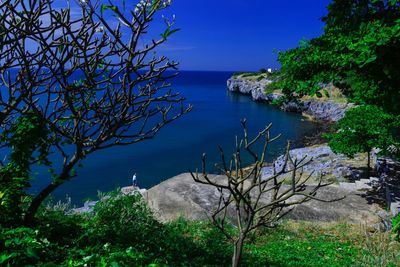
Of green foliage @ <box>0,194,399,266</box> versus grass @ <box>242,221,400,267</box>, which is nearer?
green foliage @ <box>0,194,399,266</box>

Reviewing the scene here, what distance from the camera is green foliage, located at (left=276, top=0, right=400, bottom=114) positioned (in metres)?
5.46

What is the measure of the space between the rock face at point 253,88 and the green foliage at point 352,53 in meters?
62.0

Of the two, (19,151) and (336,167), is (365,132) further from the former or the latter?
(19,151)

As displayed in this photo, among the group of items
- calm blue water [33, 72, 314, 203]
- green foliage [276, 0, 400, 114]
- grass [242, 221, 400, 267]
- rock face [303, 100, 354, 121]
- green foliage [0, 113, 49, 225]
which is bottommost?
calm blue water [33, 72, 314, 203]

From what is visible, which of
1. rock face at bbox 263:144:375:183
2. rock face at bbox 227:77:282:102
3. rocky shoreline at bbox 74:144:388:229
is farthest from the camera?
rock face at bbox 227:77:282:102

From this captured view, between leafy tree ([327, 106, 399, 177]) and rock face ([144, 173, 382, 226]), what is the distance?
7.84 feet

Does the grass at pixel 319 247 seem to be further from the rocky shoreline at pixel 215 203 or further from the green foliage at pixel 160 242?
the rocky shoreline at pixel 215 203

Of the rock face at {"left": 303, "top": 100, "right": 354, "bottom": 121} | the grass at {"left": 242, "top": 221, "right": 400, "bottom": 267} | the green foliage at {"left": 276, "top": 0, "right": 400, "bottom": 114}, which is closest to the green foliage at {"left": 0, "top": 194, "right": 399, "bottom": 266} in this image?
the grass at {"left": 242, "top": 221, "right": 400, "bottom": 267}

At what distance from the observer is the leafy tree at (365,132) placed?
13.4 meters

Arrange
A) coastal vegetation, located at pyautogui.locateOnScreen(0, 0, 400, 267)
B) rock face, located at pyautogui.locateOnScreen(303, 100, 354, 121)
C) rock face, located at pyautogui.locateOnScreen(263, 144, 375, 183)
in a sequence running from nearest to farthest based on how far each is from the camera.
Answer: coastal vegetation, located at pyautogui.locateOnScreen(0, 0, 400, 267)
rock face, located at pyautogui.locateOnScreen(263, 144, 375, 183)
rock face, located at pyautogui.locateOnScreen(303, 100, 354, 121)

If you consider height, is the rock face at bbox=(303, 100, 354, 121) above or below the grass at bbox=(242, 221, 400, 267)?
above

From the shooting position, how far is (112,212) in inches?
323

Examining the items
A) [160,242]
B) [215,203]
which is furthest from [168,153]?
[160,242]

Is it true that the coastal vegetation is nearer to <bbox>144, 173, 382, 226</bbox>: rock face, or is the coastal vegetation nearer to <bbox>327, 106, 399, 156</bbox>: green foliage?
<bbox>144, 173, 382, 226</bbox>: rock face
